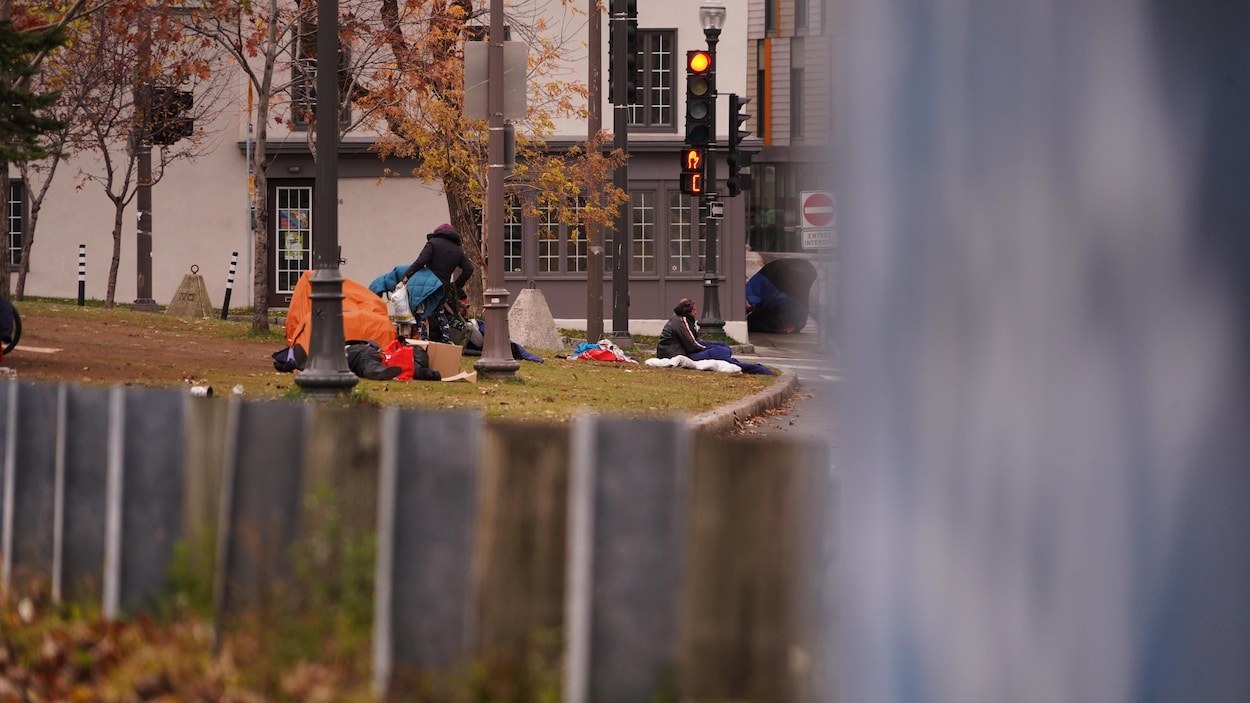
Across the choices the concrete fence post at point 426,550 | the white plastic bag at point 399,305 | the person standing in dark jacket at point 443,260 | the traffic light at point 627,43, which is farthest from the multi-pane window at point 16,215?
the concrete fence post at point 426,550

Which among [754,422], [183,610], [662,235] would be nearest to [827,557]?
[183,610]

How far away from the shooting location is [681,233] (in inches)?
1291

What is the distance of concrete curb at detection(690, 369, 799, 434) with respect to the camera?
12.1m

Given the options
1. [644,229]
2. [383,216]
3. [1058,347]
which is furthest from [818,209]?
[383,216]

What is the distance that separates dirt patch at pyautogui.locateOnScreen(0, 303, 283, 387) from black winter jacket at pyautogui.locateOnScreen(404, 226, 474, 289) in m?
1.93

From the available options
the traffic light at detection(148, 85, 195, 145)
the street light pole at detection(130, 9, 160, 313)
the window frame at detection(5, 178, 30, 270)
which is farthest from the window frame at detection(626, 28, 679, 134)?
the window frame at detection(5, 178, 30, 270)

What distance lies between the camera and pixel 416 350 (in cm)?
1429

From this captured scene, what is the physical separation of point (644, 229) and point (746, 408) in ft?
62.6

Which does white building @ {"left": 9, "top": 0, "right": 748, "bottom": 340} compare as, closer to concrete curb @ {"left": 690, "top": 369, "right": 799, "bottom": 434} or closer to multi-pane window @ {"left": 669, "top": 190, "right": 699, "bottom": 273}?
multi-pane window @ {"left": 669, "top": 190, "right": 699, "bottom": 273}

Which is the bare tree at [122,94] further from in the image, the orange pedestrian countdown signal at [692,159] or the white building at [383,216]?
the orange pedestrian countdown signal at [692,159]

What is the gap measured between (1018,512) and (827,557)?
734 mm

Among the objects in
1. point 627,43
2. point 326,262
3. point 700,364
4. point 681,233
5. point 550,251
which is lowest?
point 700,364

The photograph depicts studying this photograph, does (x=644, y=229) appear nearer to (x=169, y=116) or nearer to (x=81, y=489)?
(x=169, y=116)

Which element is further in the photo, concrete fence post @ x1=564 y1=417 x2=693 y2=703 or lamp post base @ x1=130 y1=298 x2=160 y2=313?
lamp post base @ x1=130 y1=298 x2=160 y2=313
